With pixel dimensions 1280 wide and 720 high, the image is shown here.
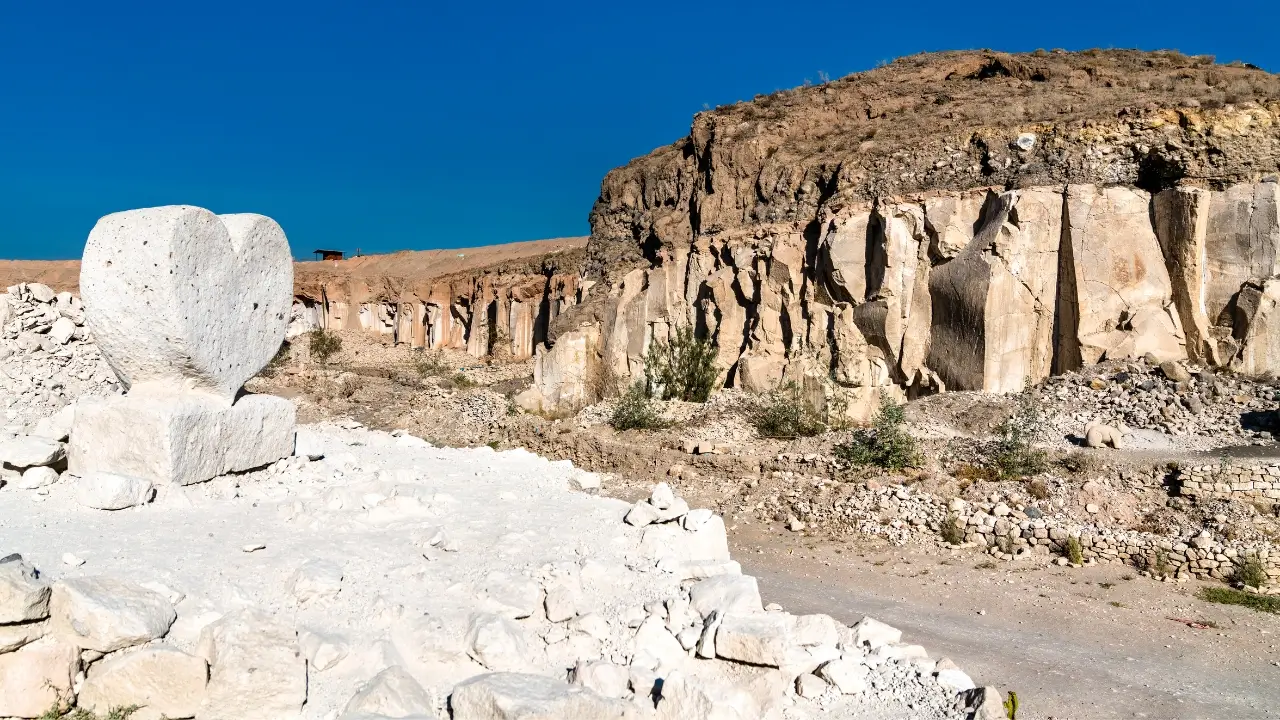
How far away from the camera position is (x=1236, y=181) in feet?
45.5

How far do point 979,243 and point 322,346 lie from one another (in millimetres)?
22072

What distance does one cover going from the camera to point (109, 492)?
4.57m

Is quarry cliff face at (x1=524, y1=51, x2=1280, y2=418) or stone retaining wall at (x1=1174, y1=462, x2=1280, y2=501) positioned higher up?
quarry cliff face at (x1=524, y1=51, x2=1280, y2=418)

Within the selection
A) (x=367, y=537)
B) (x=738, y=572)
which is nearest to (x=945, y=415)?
(x=738, y=572)

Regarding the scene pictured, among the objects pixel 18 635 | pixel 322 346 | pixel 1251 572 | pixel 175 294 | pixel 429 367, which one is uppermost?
pixel 322 346

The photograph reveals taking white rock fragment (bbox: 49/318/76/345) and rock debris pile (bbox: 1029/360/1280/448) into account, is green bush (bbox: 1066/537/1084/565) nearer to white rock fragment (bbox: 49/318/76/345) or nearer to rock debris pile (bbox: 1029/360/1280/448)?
rock debris pile (bbox: 1029/360/1280/448)

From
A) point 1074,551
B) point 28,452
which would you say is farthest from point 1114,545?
→ point 28,452

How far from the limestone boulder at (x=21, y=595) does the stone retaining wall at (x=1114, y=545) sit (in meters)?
7.42

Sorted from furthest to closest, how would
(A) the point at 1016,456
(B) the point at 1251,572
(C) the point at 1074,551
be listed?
(A) the point at 1016,456 → (C) the point at 1074,551 → (B) the point at 1251,572

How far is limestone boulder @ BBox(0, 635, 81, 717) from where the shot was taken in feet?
10.2

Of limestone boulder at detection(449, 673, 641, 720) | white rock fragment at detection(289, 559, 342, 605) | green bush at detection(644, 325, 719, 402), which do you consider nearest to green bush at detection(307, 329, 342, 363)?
green bush at detection(644, 325, 719, 402)

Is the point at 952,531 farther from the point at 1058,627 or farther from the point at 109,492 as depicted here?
the point at 109,492

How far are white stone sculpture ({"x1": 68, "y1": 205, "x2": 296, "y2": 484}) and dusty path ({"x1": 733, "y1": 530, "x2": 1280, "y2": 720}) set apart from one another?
425cm

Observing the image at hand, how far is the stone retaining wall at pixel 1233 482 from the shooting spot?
8.30 metres
